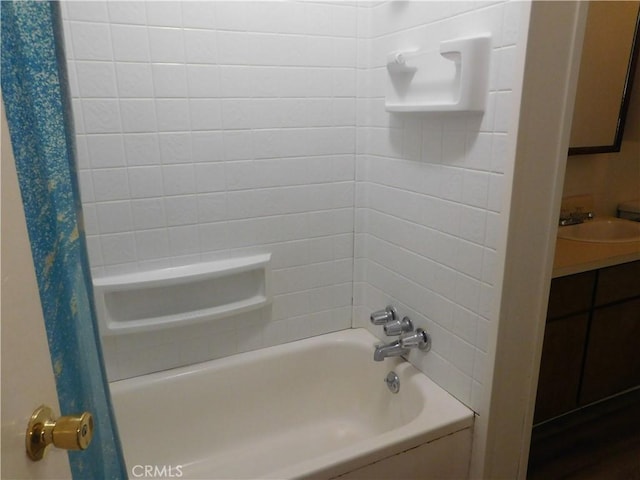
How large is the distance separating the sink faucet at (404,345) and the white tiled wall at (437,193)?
1.2 inches

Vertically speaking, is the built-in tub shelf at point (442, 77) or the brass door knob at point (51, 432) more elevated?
the built-in tub shelf at point (442, 77)

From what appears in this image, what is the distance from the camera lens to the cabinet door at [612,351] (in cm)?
193

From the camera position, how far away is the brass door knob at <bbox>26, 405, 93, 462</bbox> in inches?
22.3

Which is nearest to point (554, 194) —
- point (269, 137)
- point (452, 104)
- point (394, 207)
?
point (452, 104)

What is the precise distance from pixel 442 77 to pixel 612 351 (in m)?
1.52

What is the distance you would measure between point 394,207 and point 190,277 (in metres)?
0.78

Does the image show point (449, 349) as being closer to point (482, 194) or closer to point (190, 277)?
point (482, 194)

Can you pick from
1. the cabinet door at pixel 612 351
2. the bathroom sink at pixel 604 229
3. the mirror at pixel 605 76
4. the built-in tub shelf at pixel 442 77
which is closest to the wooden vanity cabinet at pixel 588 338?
the cabinet door at pixel 612 351

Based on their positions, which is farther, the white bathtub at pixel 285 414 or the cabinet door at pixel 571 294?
the cabinet door at pixel 571 294

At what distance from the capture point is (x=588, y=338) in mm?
1902

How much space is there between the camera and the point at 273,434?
6.07ft

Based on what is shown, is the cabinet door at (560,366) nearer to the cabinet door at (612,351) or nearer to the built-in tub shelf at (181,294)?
the cabinet door at (612,351)
